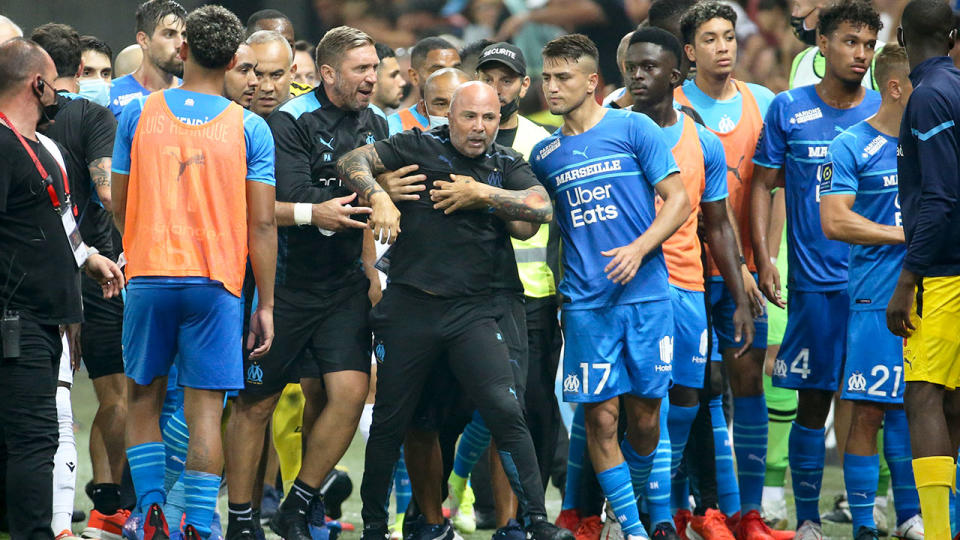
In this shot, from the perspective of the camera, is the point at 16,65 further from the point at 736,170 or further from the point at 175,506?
the point at 736,170

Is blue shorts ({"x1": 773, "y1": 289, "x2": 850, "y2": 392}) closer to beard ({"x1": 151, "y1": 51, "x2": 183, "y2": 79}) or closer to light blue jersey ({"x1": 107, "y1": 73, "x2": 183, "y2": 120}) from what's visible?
beard ({"x1": 151, "y1": 51, "x2": 183, "y2": 79})

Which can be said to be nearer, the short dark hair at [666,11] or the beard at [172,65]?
the beard at [172,65]

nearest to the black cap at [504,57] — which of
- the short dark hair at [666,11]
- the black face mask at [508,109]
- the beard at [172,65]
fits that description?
the black face mask at [508,109]

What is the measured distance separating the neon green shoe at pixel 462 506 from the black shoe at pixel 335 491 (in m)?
0.63

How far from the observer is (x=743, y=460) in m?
7.35

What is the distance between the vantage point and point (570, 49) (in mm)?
6438

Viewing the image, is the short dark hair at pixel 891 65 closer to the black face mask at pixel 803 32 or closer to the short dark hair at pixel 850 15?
the short dark hair at pixel 850 15

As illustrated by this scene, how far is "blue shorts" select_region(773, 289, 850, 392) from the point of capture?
22.9ft

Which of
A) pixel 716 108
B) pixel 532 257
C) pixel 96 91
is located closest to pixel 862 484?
pixel 532 257

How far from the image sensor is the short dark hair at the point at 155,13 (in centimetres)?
768

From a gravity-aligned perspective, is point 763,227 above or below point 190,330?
above

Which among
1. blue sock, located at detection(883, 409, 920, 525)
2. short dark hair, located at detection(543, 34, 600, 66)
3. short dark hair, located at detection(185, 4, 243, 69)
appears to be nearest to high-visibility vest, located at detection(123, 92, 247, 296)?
short dark hair, located at detection(185, 4, 243, 69)

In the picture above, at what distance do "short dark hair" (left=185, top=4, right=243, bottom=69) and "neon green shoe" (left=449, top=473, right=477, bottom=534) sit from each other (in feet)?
9.38

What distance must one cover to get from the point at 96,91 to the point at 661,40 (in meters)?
3.35
